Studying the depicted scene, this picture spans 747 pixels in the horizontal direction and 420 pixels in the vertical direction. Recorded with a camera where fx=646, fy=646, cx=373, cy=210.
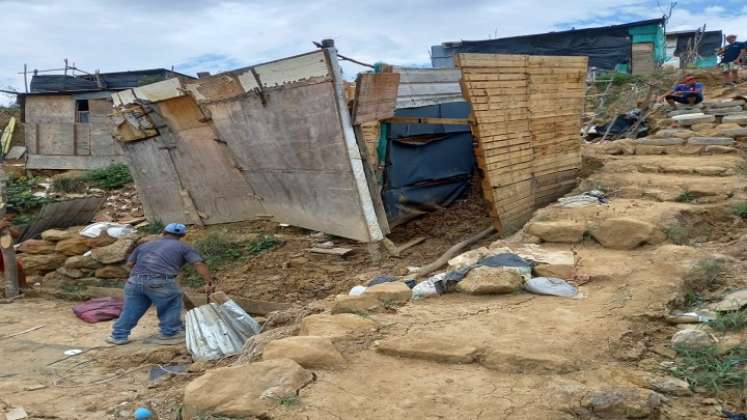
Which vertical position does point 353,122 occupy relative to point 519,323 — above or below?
above

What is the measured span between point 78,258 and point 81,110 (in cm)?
1209

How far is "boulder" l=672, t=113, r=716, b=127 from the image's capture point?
1023 centimetres

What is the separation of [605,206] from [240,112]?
17.0ft

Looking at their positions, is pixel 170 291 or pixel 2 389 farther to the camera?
pixel 170 291

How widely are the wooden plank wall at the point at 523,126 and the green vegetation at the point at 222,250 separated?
354 cm

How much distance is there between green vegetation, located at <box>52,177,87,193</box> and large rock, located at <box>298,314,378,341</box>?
51.9 ft

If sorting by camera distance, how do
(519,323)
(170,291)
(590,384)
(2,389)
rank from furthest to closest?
1. (170,291)
2. (2,389)
3. (519,323)
4. (590,384)

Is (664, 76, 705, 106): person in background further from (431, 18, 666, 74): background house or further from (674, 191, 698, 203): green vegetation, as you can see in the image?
(431, 18, 666, 74): background house

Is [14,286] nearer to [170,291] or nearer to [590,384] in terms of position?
[170,291]

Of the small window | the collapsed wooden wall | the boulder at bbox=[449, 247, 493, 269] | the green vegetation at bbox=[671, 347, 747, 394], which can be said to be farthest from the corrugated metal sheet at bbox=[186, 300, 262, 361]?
the small window

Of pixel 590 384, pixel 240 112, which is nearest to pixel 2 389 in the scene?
pixel 590 384

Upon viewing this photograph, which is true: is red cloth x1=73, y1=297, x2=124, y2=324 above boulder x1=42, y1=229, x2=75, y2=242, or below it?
below

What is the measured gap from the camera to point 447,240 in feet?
29.7

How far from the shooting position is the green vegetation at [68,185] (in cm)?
1794
